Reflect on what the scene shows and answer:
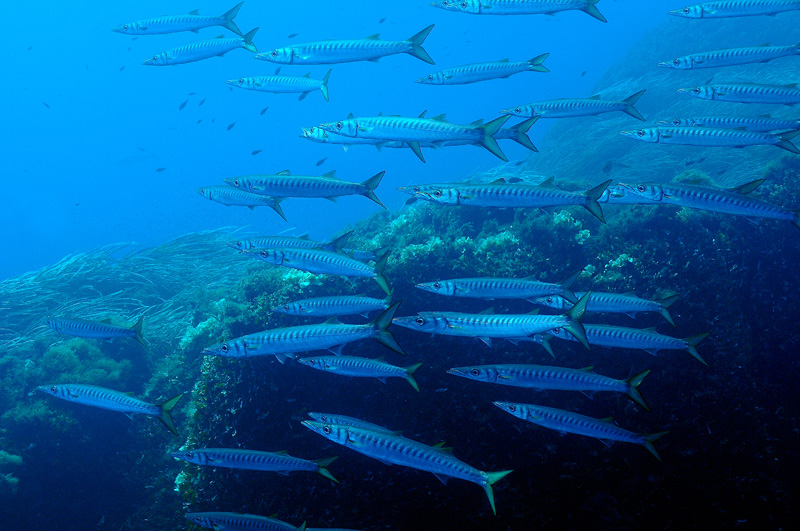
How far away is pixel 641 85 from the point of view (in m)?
20.8

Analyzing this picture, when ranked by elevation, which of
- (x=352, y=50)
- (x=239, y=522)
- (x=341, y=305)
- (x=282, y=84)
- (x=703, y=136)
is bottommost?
(x=239, y=522)

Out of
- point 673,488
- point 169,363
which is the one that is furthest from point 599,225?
point 169,363

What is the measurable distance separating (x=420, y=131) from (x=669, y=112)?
17.8 metres

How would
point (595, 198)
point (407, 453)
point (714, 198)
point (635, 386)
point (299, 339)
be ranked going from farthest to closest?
1. point (714, 198)
2. point (595, 198)
3. point (299, 339)
4. point (635, 386)
5. point (407, 453)

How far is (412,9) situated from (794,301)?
132078 mm

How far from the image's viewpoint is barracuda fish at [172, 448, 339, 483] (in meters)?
4.33

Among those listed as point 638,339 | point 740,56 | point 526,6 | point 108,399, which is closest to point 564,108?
point 526,6

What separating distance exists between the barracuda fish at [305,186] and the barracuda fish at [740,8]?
5.50 metres

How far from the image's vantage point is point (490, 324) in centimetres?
459

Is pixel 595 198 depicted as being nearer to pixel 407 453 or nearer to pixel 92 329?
pixel 407 453

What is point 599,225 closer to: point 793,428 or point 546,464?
point 793,428

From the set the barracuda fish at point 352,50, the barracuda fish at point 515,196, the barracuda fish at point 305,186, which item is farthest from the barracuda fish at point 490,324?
the barracuda fish at point 352,50

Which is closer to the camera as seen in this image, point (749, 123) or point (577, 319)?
point (577, 319)

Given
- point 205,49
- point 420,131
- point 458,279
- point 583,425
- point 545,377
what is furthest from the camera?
point 205,49
